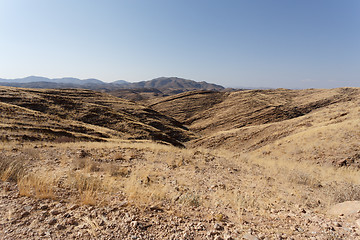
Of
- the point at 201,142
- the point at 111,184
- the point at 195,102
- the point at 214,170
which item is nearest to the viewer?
the point at 111,184

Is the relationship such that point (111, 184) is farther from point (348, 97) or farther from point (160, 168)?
point (348, 97)

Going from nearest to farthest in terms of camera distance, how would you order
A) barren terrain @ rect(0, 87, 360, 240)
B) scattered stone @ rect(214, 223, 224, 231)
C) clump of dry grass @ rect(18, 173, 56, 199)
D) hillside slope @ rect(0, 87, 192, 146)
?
barren terrain @ rect(0, 87, 360, 240), scattered stone @ rect(214, 223, 224, 231), clump of dry grass @ rect(18, 173, 56, 199), hillside slope @ rect(0, 87, 192, 146)

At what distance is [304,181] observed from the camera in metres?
7.28

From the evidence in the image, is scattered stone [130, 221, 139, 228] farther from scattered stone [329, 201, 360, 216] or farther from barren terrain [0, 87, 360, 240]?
scattered stone [329, 201, 360, 216]

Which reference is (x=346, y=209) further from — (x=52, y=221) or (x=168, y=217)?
(x=52, y=221)

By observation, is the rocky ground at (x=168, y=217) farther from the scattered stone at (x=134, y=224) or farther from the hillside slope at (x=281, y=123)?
the hillside slope at (x=281, y=123)

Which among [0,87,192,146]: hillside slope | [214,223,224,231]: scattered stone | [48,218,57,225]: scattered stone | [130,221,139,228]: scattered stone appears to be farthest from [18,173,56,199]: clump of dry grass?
[0,87,192,146]: hillside slope

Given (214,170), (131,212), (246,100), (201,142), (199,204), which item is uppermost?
(246,100)

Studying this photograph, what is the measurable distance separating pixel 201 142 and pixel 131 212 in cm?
2600

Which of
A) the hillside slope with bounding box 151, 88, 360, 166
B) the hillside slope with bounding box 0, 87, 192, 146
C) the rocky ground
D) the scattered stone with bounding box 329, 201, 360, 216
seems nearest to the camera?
the rocky ground

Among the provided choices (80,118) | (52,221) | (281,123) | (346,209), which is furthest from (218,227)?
(80,118)

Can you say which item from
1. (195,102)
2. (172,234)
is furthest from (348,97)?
(172,234)

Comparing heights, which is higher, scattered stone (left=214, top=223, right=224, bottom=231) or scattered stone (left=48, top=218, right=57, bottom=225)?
scattered stone (left=48, top=218, right=57, bottom=225)

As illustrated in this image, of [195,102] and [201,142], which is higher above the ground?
[195,102]
